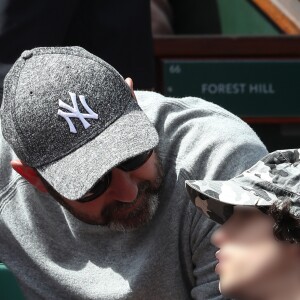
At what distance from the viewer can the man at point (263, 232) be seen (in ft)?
7.09

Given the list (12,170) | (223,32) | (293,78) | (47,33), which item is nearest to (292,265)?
(12,170)

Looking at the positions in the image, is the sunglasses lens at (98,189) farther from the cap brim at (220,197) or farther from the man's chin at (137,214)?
the cap brim at (220,197)

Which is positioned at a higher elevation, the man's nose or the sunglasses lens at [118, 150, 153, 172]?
the sunglasses lens at [118, 150, 153, 172]

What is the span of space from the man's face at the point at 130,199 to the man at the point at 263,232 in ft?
1.52

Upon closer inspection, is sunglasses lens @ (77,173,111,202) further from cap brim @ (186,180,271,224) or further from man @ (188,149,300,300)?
man @ (188,149,300,300)

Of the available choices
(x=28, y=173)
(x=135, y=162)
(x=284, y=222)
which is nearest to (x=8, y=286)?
(x=28, y=173)

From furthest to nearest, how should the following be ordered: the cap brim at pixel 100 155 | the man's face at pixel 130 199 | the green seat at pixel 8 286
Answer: the green seat at pixel 8 286 < the man's face at pixel 130 199 < the cap brim at pixel 100 155

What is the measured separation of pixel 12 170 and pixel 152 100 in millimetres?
417

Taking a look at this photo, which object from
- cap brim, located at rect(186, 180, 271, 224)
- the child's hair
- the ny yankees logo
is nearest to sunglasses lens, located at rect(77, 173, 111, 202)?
the ny yankees logo

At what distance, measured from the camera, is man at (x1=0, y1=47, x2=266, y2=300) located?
2699mm

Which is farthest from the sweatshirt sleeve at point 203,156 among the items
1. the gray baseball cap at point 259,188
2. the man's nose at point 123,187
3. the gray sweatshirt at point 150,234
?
the gray baseball cap at point 259,188

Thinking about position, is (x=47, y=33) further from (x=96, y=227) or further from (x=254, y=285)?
(x=254, y=285)

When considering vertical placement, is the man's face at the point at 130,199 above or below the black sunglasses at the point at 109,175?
below

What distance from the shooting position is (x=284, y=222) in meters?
2.16
